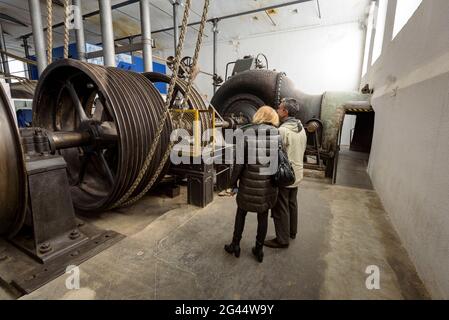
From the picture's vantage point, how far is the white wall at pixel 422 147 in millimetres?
1497

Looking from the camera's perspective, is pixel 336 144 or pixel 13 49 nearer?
pixel 336 144

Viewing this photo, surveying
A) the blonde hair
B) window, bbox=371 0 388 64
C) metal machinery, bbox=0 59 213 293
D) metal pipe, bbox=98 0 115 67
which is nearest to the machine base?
metal machinery, bbox=0 59 213 293

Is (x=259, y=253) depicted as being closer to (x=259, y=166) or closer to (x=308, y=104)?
(x=259, y=166)

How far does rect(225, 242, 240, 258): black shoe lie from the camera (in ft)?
6.09

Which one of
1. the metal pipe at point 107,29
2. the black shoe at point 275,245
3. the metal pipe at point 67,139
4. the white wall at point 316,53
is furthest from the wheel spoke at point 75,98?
the white wall at point 316,53

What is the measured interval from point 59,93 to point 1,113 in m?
1.67

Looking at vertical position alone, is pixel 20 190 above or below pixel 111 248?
above

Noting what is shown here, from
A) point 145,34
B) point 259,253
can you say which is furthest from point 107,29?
point 259,253

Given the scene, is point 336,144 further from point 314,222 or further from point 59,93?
point 59,93

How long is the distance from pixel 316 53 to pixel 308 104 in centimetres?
453

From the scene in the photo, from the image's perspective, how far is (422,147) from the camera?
6.19 feet

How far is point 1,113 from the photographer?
4.85 feet
